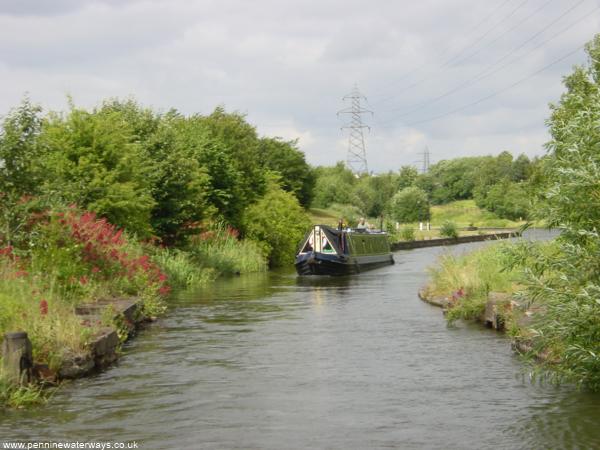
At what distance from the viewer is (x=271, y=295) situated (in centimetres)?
2711

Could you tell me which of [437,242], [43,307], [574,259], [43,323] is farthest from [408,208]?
[574,259]

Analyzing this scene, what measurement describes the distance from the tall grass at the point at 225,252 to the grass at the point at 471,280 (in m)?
12.3

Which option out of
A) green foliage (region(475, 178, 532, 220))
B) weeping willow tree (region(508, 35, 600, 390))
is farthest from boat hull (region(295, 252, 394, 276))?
green foliage (region(475, 178, 532, 220))

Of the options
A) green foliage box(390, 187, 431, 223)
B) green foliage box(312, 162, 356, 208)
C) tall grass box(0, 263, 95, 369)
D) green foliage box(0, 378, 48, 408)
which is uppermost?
green foliage box(312, 162, 356, 208)

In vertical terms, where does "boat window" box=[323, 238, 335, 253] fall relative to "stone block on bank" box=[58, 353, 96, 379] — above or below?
above

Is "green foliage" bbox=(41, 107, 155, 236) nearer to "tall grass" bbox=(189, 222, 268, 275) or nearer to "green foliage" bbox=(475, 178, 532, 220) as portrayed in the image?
"tall grass" bbox=(189, 222, 268, 275)

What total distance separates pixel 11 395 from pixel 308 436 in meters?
3.87

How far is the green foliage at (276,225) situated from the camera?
45.2 meters

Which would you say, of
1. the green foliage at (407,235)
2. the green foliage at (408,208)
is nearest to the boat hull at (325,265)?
the green foliage at (407,235)

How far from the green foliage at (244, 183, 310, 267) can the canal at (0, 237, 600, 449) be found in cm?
2567

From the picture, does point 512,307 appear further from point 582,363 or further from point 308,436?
point 308,436

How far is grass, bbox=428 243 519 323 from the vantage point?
63.3 ft

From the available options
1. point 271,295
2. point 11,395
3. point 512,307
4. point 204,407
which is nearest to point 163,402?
point 204,407

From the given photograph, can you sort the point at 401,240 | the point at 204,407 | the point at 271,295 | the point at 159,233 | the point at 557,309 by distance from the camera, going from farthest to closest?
the point at 401,240 < the point at 159,233 < the point at 271,295 < the point at 204,407 < the point at 557,309
